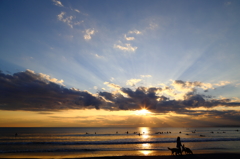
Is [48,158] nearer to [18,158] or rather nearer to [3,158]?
[18,158]

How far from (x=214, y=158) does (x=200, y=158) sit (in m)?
1.88

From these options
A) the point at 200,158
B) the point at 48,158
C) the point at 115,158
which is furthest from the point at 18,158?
the point at 200,158

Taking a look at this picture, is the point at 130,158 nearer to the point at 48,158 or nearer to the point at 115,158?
the point at 115,158

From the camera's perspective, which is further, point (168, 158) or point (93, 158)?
point (93, 158)

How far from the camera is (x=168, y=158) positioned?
66.7 feet

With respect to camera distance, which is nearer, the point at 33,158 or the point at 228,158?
the point at 228,158

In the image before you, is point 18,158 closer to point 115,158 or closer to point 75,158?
point 75,158

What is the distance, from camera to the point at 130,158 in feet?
68.3

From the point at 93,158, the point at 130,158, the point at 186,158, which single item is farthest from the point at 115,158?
the point at 186,158

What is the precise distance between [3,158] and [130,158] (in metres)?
18.1

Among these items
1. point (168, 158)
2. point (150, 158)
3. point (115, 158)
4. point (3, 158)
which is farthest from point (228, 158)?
point (3, 158)

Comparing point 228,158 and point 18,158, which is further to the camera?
point 18,158

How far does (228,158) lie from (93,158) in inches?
721

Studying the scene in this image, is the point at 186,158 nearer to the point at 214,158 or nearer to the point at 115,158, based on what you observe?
the point at 214,158
